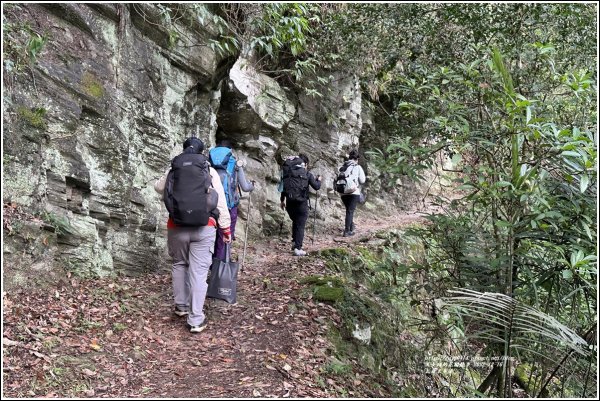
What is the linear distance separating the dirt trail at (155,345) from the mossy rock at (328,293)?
161mm

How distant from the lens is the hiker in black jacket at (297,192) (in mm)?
9477

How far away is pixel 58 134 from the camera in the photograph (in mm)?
6293

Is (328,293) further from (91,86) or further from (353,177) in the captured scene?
(353,177)

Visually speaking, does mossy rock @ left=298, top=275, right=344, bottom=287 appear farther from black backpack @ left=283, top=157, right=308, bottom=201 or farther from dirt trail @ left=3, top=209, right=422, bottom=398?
black backpack @ left=283, top=157, right=308, bottom=201

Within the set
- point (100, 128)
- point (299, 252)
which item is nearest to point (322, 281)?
point (299, 252)

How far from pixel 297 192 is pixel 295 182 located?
218 millimetres

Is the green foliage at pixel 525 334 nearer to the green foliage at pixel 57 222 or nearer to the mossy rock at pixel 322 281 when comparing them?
the mossy rock at pixel 322 281

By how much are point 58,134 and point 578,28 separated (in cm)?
772

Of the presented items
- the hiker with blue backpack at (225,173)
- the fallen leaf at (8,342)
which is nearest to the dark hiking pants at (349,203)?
the hiker with blue backpack at (225,173)

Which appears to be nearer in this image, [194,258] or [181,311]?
[194,258]

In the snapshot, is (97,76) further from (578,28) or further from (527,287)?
(578,28)

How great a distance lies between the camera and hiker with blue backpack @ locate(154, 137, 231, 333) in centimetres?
546

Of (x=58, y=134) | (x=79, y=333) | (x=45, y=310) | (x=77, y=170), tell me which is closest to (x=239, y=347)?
(x=79, y=333)

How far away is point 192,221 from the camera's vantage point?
5.48 metres
